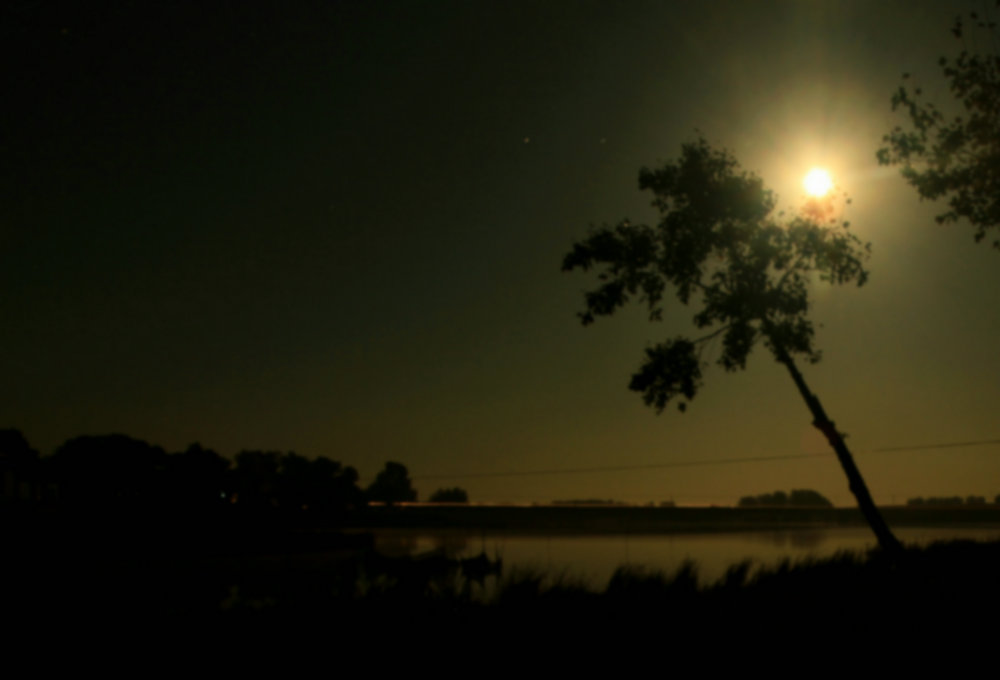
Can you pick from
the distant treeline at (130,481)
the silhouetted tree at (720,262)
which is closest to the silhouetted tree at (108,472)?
the distant treeline at (130,481)

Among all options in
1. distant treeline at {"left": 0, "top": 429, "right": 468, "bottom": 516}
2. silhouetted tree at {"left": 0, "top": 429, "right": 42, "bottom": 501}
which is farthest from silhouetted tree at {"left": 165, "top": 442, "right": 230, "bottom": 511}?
silhouetted tree at {"left": 0, "top": 429, "right": 42, "bottom": 501}

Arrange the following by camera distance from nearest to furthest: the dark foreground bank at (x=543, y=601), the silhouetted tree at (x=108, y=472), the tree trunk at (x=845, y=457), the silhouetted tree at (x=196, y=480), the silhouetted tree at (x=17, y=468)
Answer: the dark foreground bank at (x=543, y=601) < the tree trunk at (x=845, y=457) < the silhouetted tree at (x=17, y=468) < the silhouetted tree at (x=196, y=480) < the silhouetted tree at (x=108, y=472)

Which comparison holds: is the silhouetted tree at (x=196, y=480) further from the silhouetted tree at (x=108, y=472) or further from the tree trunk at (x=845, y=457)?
the tree trunk at (x=845, y=457)

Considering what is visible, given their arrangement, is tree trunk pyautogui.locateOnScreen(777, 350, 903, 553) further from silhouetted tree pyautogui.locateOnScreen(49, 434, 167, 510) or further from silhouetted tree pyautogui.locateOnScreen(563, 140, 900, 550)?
silhouetted tree pyautogui.locateOnScreen(49, 434, 167, 510)

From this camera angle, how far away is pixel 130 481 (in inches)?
2916

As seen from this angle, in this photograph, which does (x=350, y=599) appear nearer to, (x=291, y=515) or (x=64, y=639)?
(x=64, y=639)

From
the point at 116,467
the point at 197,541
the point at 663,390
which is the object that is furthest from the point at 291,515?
the point at 663,390

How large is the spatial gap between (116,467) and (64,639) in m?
73.7

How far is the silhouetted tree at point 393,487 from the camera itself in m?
157

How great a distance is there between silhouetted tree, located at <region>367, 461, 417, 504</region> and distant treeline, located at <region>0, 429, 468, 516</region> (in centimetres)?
5012

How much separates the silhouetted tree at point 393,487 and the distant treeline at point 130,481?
50121 millimetres

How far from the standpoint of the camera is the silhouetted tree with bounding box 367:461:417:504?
515 ft

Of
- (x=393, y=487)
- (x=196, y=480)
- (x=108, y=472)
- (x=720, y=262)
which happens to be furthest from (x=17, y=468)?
(x=393, y=487)

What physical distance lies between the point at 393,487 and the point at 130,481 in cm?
8828
